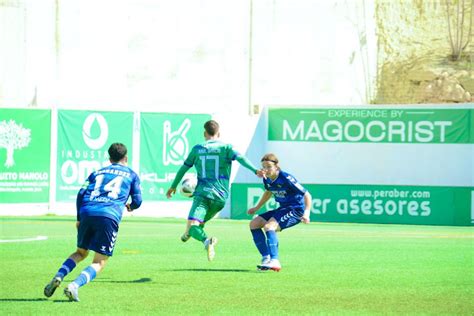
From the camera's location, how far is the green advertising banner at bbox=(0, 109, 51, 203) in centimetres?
2938

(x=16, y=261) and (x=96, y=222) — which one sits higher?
(x=96, y=222)

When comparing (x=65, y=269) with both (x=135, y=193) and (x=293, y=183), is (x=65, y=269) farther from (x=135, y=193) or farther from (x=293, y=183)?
(x=293, y=183)

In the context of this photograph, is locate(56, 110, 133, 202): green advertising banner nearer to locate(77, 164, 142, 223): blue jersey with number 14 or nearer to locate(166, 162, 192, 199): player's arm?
locate(166, 162, 192, 199): player's arm

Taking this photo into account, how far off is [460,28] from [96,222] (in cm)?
4110

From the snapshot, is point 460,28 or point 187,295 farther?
point 460,28

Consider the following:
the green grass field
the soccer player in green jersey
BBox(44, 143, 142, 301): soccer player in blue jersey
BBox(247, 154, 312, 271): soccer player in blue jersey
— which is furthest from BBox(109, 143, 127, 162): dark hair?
BBox(247, 154, 312, 271): soccer player in blue jersey

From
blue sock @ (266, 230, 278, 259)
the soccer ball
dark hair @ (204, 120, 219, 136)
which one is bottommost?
blue sock @ (266, 230, 278, 259)

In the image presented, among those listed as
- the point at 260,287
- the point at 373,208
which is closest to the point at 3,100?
the point at 373,208

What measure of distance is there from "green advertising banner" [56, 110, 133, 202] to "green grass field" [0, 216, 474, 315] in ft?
21.8

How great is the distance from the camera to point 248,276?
14.5 m

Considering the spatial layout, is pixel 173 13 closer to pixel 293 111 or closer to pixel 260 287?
pixel 293 111

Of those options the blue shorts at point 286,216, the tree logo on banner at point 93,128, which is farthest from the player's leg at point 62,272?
the tree logo on banner at point 93,128

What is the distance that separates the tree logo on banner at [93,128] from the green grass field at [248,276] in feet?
24.5

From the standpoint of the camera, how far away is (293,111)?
112 feet
